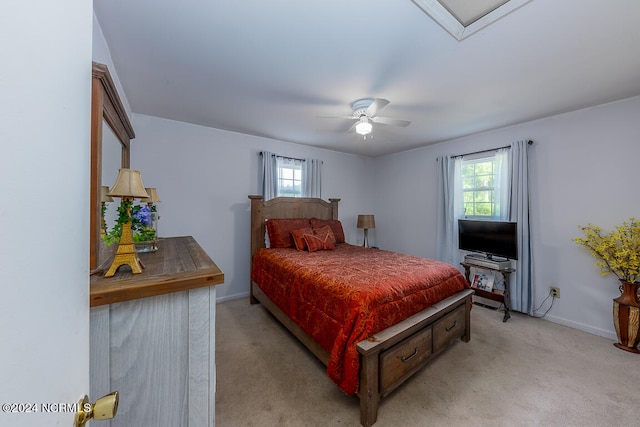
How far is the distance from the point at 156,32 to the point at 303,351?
8.82 feet

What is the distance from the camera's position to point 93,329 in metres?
0.84

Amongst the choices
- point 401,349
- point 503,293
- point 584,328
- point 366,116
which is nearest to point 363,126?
point 366,116

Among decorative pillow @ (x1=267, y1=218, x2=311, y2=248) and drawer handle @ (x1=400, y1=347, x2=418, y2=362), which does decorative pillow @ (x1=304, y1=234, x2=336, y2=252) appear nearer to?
decorative pillow @ (x1=267, y1=218, x2=311, y2=248)

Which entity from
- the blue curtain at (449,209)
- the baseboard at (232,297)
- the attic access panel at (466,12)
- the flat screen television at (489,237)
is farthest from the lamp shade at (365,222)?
the attic access panel at (466,12)

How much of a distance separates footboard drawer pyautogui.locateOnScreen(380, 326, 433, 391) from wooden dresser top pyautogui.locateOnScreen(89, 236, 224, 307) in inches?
47.6

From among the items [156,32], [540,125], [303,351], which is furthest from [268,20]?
[540,125]

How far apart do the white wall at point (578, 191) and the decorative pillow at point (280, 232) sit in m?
3.01

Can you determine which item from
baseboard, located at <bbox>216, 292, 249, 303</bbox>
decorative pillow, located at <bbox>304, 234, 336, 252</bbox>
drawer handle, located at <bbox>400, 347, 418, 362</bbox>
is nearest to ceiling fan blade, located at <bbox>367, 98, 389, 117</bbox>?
decorative pillow, located at <bbox>304, 234, 336, 252</bbox>

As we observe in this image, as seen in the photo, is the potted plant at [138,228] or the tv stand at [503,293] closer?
the potted plant at [138,228]

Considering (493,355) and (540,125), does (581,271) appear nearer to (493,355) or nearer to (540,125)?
(493,355)

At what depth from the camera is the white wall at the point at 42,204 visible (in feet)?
0.96

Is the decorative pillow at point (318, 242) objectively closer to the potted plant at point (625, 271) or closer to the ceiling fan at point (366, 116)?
the ceiling fan at point (366, 116)

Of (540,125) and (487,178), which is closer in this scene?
(540,125)

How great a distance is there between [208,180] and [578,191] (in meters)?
4.45
